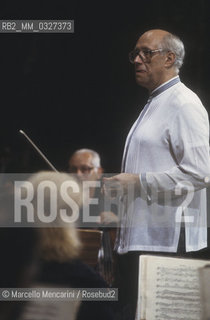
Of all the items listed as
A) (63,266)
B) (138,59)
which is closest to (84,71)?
(138,59)

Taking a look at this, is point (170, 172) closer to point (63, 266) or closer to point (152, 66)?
point (152, 66)

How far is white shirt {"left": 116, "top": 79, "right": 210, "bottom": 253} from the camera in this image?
1975 millimetres

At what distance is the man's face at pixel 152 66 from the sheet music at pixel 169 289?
0.70 metres

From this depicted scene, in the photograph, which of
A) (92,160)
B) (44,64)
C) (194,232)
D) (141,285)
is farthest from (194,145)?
(92,160)

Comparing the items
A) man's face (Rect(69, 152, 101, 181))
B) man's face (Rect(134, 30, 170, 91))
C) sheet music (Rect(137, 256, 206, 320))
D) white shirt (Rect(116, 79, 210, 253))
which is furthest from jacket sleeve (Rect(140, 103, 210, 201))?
man's face (Rect(69, 152, 101, 181))

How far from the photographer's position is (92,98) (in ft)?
8.57

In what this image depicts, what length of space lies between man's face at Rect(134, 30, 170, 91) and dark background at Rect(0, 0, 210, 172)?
21 cm

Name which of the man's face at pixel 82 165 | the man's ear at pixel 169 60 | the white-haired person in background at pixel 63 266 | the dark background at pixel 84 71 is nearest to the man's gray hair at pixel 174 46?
the man's ear at pixel 169 60

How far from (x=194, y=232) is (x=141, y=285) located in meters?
0.37

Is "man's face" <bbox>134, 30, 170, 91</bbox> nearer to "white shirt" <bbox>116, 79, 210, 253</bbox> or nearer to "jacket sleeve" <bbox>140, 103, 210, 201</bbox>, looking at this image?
"white shirt" <bbox>116, 79, 210, 253</bbox>

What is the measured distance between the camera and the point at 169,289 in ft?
5.64

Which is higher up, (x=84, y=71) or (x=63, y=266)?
(x=84, y=71)

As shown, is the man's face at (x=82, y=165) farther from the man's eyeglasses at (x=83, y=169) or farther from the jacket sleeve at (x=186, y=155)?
the jacket sleeve at (x=186, y=155)

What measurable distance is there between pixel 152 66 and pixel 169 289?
84 cm
